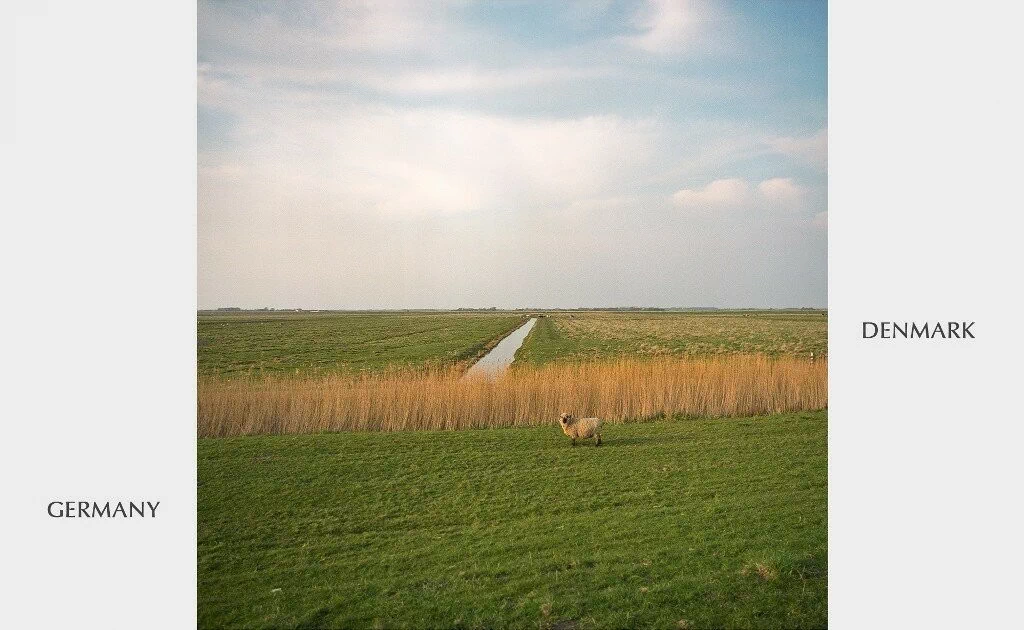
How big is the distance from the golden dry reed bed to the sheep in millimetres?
1114

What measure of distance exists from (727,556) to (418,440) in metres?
2.97

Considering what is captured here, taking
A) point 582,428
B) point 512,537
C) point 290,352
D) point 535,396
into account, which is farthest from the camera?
point 290,352

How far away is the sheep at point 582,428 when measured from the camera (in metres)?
4.85

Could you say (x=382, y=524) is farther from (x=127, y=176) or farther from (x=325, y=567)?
(x=127, y=176)

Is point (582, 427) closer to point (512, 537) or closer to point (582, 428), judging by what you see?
point (582, 428)

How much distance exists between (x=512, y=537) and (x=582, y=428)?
84.2 inches

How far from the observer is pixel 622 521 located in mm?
3010

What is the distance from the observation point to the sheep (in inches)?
191

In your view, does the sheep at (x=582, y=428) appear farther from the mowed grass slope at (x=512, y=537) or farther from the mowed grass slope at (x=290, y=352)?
the mowed grass slope at (x=290, y=352)

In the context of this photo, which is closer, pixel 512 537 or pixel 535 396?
pixel 512 537

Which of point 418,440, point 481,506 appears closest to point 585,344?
point 418,440

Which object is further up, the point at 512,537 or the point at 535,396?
the point at 535,396

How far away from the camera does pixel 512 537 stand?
2820 mm

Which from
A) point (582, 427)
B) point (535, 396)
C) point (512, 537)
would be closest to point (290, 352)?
point (535, 396)
